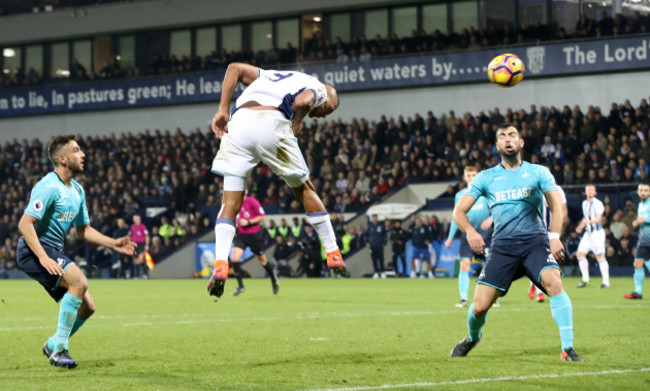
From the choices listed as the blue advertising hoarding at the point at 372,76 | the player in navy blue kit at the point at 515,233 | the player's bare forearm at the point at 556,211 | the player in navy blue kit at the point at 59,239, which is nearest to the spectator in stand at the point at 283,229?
the blue advertising hoarding at the point at 372,76

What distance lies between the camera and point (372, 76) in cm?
3834

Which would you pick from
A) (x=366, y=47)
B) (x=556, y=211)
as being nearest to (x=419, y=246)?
(x=366, y=47)

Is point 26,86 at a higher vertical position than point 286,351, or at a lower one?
higher

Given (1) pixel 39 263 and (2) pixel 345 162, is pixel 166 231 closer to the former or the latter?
(2) pixel 345 162

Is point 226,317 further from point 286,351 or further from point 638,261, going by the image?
point 638,261

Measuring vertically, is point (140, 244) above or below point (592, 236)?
below

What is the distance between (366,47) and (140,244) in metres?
11.9

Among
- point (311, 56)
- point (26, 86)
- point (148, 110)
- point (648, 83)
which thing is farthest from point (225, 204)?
point (26, 86)

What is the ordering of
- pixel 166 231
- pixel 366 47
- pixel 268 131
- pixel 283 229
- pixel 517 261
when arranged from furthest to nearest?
1. pixel 366 47
2. pixel 166 231
3. pixel 283 229
4. pixel 517 261
5. pixel 268 131

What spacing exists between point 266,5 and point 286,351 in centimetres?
3382

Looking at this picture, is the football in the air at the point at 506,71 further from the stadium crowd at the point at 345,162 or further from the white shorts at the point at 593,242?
the stadium crowd at the point at 345,162

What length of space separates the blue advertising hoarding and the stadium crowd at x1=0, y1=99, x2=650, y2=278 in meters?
1.54

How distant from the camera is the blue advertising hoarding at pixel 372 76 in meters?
33.9

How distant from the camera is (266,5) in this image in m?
42.2
